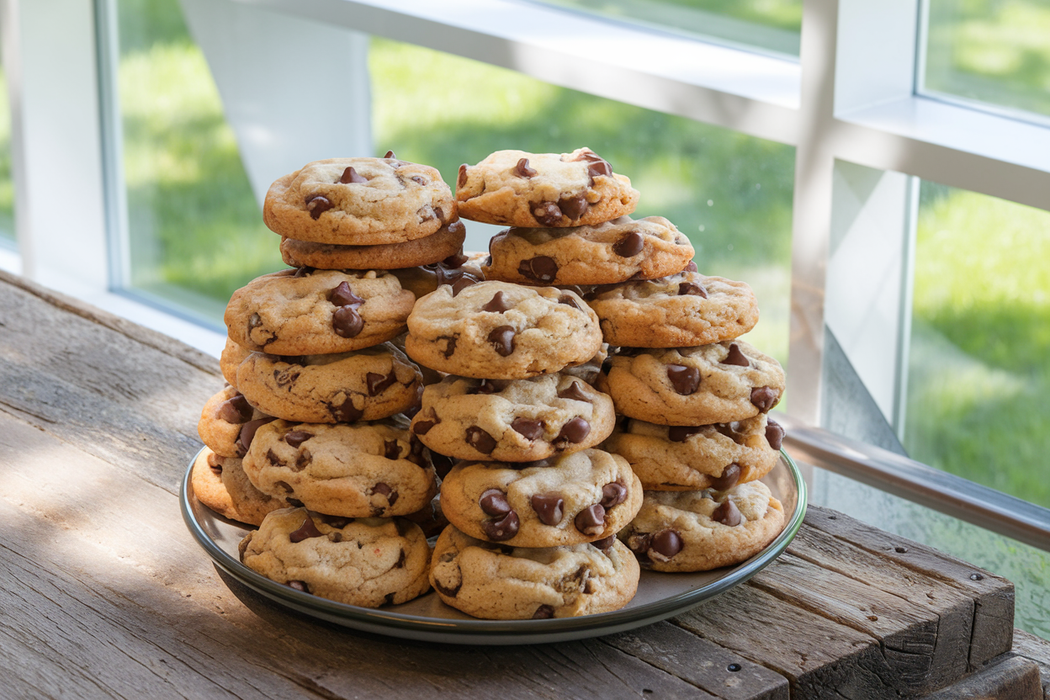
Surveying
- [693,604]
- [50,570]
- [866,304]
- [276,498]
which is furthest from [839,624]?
[866,304]

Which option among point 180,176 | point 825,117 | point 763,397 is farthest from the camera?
point 180,176

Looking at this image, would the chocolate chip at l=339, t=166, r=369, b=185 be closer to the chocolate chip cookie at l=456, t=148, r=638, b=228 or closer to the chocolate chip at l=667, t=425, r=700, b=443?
the chocolate chip cookie at l=456, t=148, r=638, b=228

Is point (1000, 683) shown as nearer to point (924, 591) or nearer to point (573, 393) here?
point (924, 591)

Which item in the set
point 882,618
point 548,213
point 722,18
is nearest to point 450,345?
point 548,213

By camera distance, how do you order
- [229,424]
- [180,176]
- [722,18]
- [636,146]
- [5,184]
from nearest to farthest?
[229,424] < [722,18] < [636,146] < [180,176] < [5,184]

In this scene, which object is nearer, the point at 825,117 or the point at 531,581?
the point at 531,581

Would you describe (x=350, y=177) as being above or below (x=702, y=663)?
above
